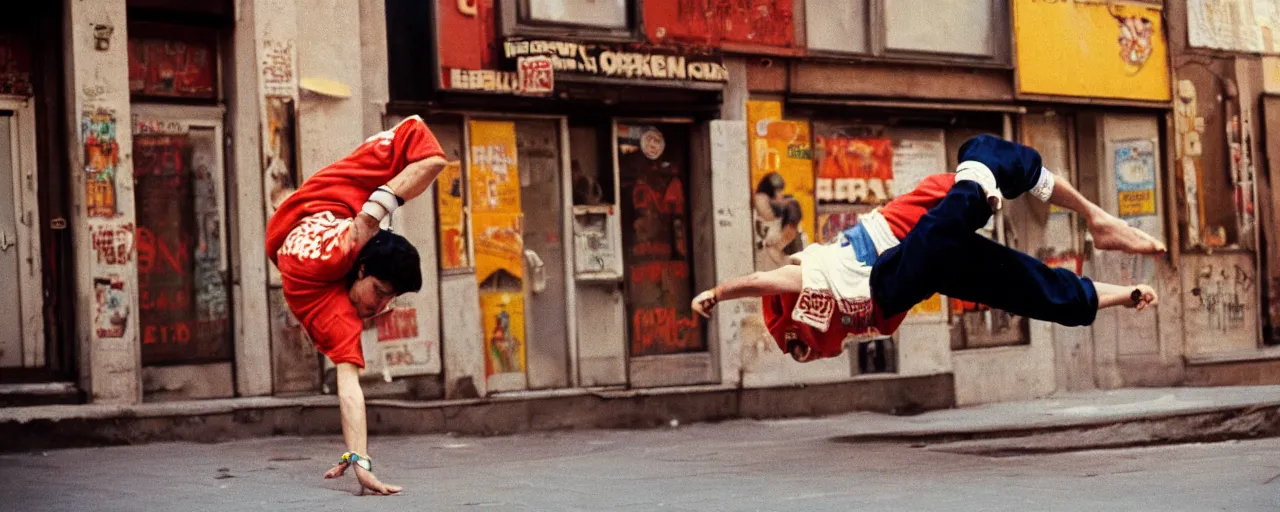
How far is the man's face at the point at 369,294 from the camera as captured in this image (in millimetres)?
Answer: 7535

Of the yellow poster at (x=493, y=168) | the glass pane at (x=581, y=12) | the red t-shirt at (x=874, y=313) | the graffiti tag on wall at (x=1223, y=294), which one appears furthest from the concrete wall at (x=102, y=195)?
the graffiti tag on wall at (x=1223, y=294)

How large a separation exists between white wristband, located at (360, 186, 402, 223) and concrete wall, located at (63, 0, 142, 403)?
14.7 feet

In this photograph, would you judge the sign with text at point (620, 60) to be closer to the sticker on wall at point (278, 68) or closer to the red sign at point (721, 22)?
the red sign at point (721, 22)

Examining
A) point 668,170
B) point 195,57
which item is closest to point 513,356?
point 668,170

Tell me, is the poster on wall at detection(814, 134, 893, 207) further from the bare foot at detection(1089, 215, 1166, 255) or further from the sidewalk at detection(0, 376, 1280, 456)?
the bare foot at detection(1089, 215, 1166, 255)

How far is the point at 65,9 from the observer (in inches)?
444

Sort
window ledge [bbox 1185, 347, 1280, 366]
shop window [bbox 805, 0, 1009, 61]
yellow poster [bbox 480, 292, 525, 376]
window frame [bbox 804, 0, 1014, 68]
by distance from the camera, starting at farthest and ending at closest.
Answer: window ledge [bbox 1185, 347, 1280, 366]
window frame [bbox 804, 0, 1014, 68]
shop window [bbox 805, 0, 1009, 61]
yellow poster [bbox 480, 292, 525, 376]

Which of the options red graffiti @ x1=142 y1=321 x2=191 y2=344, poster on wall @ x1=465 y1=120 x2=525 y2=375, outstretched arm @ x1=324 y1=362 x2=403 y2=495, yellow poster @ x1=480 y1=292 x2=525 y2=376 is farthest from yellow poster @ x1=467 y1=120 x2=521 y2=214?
outstretched arm @ x1=324 y1=362 x2=403 y2=495

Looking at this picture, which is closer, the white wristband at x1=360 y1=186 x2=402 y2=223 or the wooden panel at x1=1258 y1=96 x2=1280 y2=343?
the white wristband at x1=360 y1=186 x2=402 y2=223

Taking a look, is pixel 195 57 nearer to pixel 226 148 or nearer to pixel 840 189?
pixel 226 148

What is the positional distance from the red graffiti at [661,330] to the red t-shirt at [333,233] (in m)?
6.29

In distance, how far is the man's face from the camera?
24.7 feet

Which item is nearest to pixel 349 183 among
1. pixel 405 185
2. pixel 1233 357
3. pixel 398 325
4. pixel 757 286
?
pixel 405 185

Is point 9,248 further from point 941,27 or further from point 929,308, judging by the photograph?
point 941,27
